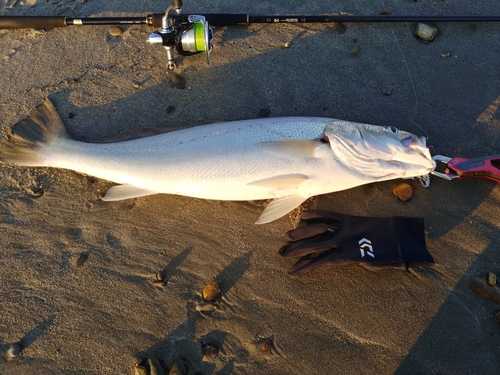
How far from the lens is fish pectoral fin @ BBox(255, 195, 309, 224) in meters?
2.87

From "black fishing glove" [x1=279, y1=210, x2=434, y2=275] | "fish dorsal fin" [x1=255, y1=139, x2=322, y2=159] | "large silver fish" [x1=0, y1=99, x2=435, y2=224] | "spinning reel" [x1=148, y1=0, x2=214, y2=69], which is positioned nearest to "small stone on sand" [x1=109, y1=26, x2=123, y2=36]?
"spinning reel" [x1=148, y1=0, x2=214, y2=69]

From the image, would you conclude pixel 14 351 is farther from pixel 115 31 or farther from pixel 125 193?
pixel 115 31

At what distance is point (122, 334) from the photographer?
2750mm

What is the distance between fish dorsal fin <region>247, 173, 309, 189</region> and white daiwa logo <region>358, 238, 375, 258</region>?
0.68 m

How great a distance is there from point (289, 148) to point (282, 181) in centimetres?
27

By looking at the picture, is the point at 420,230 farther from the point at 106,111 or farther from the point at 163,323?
the point at 106,111

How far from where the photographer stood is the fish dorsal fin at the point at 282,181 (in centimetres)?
276

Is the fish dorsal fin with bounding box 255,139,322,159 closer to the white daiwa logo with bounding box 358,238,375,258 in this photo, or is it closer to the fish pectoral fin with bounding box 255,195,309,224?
the fish pectoral fin with bounding box 255,195,309,224

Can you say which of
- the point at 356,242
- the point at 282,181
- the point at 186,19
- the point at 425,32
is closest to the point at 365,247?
the point at 356,242

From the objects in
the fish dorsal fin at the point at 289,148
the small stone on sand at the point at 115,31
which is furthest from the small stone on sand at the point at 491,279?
the small stone on sand at the point at 115,31

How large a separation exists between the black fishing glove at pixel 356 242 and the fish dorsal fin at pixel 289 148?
0.51 meters

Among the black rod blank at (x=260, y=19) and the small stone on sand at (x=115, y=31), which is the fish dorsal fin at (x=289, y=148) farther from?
the small stone on sand at (x=115, y=31)

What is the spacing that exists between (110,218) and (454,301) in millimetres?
2954

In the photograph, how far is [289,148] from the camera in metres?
2.79
